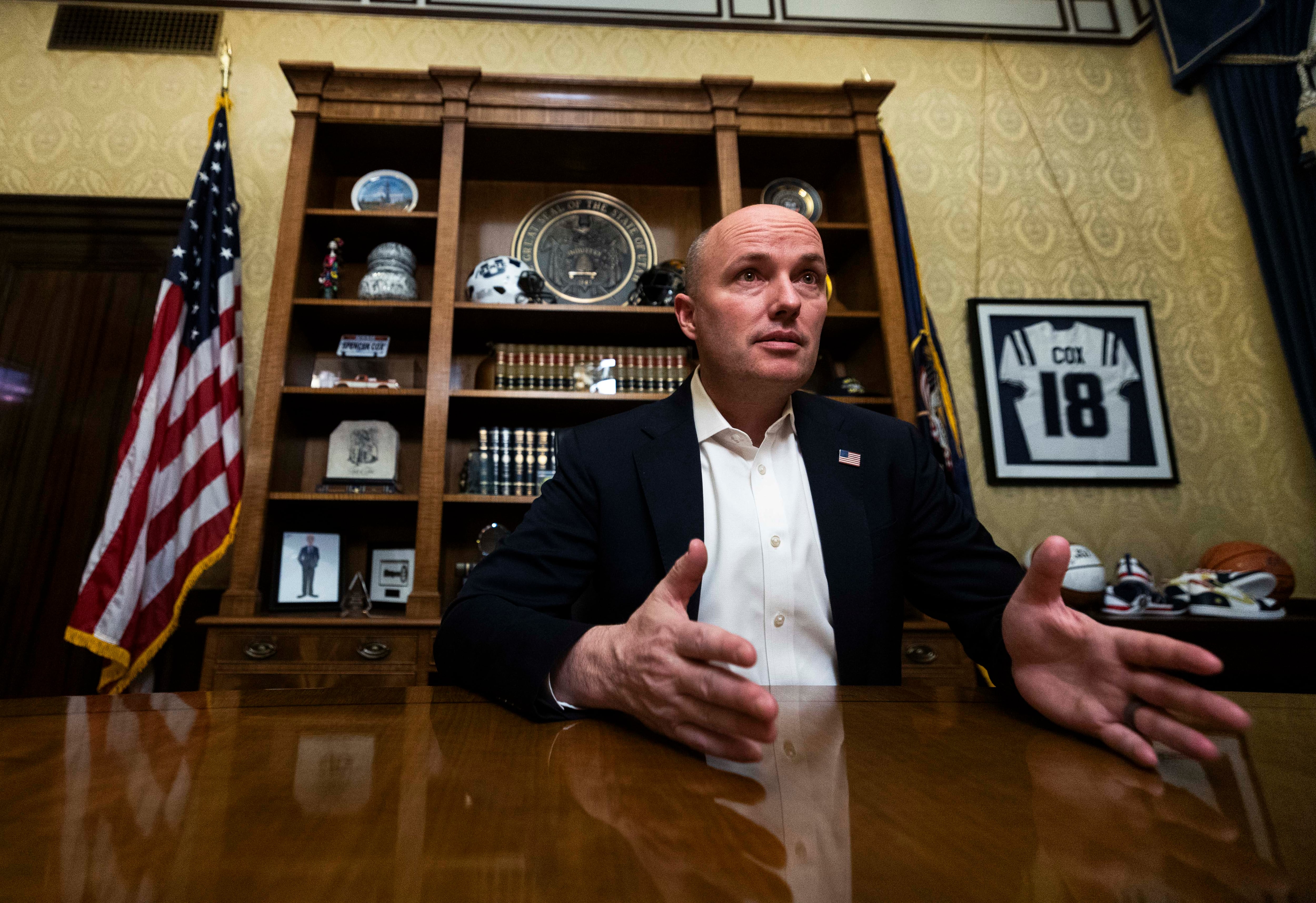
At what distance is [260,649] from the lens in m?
2.20

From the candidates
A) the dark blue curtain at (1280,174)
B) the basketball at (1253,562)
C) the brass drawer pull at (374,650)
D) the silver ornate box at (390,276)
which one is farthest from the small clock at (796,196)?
the brass drawer pull at (374,650)

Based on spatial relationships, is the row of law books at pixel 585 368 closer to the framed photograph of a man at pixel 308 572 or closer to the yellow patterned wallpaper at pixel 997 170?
the framed photograph of a man at pixel 308 572

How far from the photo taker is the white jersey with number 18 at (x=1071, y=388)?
308 centimetres

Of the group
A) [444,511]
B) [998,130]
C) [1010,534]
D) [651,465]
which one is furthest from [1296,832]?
[998,130]

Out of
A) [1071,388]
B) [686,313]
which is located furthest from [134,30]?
[1071,388]

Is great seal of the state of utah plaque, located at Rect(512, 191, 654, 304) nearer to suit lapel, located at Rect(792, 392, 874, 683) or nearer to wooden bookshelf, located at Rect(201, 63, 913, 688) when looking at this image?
wooden bookshelf, located at Rect(201, 63, 913, 688)

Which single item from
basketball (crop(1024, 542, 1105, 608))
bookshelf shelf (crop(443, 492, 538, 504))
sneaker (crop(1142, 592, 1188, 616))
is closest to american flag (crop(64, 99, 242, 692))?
bookshelf shelf (crop(443, 492, 538, 504))

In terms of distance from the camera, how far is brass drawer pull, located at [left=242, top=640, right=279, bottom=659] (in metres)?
2.20

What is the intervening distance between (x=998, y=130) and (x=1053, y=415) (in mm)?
1522

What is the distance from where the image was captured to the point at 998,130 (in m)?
3.48

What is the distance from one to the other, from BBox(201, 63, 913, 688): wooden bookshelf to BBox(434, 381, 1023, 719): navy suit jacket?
1.19 m

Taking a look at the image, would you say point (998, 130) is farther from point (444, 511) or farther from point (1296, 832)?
point (1296, 832)

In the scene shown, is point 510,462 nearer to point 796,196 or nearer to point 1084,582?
point 796,196

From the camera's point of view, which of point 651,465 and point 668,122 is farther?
point 668,122
